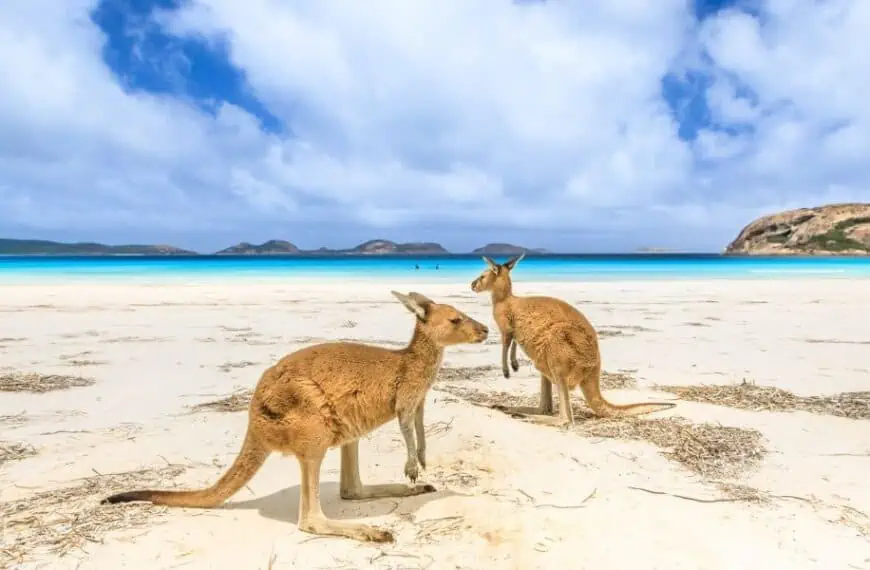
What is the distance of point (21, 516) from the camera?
3.42m

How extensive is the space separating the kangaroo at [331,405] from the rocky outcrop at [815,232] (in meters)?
90.6

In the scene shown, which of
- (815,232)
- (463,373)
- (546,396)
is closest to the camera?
(546,396)

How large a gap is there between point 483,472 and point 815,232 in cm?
9613

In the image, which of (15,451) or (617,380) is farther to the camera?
(617,380)

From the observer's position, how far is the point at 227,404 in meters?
6.01

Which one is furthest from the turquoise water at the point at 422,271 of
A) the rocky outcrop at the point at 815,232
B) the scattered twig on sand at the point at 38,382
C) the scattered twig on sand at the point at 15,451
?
the scattered twig on sand at the point at 15,451

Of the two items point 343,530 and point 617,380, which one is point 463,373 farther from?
point 343,530

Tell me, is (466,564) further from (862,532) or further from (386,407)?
(862,532)

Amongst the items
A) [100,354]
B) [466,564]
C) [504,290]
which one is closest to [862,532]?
[466,564]

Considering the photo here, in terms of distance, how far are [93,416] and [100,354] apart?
11.7ft

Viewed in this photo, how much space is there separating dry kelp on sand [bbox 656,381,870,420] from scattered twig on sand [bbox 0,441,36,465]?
5.80m

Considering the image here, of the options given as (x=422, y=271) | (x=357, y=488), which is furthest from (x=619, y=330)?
(x=422, y=271)

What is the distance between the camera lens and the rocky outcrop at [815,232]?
8006 centimetres

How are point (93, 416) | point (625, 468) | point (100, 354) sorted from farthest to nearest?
point (100, 354) < point (93, 416) < point (625, 468)
